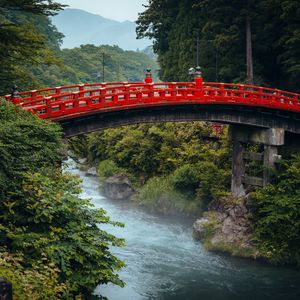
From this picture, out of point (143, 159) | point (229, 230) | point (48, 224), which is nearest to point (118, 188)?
point (143, 159)

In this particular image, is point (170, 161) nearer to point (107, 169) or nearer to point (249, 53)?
point (107, 169)

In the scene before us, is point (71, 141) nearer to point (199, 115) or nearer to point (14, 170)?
point (199, 115)

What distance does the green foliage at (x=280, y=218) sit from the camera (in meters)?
29.7

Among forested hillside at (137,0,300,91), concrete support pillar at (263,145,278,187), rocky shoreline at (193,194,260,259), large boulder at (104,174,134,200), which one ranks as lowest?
rocky shoreline at (193,194,260,259)

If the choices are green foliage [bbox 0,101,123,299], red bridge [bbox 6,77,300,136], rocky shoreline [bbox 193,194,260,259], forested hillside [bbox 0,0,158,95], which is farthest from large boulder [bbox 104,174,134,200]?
green foliage [bbox 0,101,123,299]

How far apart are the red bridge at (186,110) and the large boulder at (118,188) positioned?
35.9 feet

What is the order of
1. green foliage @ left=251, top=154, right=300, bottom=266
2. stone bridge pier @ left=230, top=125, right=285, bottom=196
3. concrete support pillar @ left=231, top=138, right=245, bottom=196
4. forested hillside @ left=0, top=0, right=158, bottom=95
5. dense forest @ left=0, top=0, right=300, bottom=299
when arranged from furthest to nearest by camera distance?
concrete support pillar @ left=231, top=138, right=245, bottom=196
stone bridge pier @ left=230, top=125, right=285, bottom=196
green foliage @ left=251, top=154, right=300, bottom=266
forested hillside @ left=0, top=0, right=158, bottom=95
dense forest @ left=0, top=0, right=300, bottom=299

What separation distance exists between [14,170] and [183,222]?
72.0 ft

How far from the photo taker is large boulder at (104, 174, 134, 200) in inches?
1729

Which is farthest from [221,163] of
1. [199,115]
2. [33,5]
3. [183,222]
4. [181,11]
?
[181,11]

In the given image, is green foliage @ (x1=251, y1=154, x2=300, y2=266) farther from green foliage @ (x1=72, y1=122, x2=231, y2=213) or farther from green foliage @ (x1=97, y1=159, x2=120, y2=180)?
green foliage @ (x1=97, y1=159, x2=120, y2=180)

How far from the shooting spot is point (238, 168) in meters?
35.9

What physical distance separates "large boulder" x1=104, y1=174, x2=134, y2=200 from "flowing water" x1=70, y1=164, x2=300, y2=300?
806 centimetres

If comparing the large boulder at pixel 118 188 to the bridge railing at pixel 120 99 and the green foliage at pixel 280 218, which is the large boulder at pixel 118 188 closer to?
the green foliage at pixel 280 218
